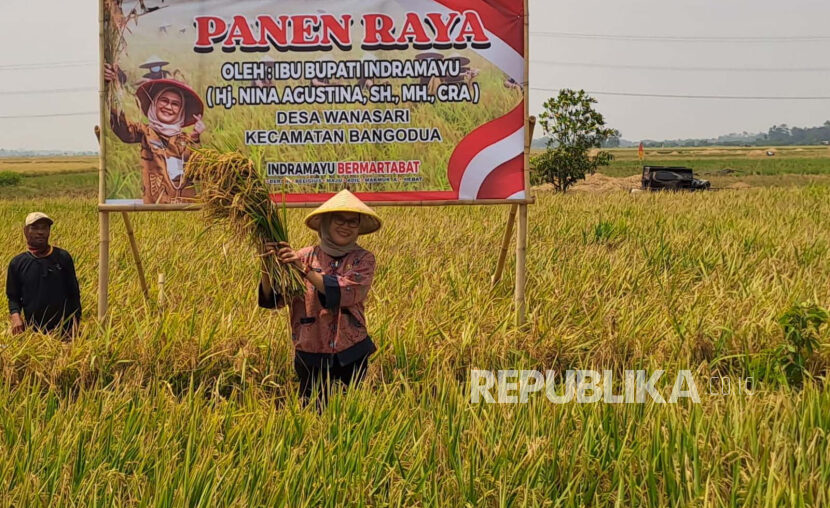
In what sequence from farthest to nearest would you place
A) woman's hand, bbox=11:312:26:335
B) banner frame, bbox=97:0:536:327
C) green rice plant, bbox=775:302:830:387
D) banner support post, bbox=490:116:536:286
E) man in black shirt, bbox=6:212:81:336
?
1. banner support post, bbox=490:116:536:286
2. banner frame, bbox=97:0:536:327
3. man in black shirt, bbox=6:212:81:336
4. woman's hand, bbox=11:312:26:335
5. green rice plant, bbox=775:302:830:387

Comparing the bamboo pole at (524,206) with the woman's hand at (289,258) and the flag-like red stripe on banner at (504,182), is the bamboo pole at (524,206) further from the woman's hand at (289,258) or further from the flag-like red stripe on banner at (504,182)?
the woman's hand at (289,258)

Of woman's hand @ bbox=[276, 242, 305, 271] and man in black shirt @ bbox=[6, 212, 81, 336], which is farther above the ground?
woman's hand @ bbox=[276, 242, 305, 271]

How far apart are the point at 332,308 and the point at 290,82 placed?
2.41 m

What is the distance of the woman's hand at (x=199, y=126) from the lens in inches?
222

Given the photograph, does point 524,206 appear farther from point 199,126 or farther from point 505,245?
point 199,126

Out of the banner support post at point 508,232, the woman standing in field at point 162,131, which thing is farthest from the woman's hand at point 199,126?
the banner support post at point 508,232

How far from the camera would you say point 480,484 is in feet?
9.06

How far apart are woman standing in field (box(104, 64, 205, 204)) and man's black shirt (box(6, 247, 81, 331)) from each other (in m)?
0.81

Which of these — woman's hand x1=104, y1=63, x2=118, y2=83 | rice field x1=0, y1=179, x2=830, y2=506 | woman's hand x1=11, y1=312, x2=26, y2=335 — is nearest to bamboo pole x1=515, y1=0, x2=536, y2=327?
rice field x1=0, y1=179, x2=830, y2=506

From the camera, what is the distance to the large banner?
563 cm

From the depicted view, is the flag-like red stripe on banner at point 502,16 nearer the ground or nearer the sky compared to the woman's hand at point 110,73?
nearer the sky

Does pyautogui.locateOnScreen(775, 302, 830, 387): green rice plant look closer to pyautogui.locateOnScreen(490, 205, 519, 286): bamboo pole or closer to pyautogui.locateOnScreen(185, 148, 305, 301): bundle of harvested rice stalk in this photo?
pyautogui.locateOnScreen(490, 205, 519, 286): bamboo pole

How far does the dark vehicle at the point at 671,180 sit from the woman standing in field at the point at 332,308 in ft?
79.9

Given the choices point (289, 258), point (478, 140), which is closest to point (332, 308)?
point (289, 258)
